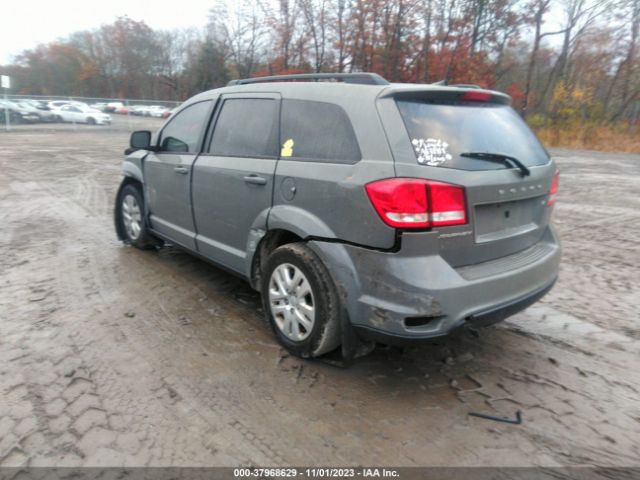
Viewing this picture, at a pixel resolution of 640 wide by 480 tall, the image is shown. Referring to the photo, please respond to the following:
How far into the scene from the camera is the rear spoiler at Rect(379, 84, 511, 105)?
272 centimetres

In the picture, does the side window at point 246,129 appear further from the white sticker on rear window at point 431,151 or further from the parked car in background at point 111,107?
the parked car in background at point 111,107

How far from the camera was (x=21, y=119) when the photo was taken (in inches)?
1099

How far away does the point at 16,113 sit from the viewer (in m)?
27.5

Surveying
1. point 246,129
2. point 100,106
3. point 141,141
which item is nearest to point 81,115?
point 100,106

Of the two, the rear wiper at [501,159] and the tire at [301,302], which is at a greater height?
the rear wiper at [501,159]

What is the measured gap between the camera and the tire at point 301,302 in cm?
280

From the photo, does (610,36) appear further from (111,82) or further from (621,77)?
(111,82)

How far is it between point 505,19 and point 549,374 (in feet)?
116

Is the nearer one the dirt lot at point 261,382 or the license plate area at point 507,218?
the dirt lot at point 261,382

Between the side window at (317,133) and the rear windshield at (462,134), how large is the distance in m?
0.36

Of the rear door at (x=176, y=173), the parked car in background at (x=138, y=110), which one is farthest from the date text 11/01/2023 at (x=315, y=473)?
the parked car in background at (x=138, y=110)

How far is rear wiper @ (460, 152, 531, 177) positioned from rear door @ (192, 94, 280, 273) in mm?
1329

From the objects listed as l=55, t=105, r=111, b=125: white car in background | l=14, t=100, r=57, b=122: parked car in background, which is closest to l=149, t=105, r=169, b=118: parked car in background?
l=55, t=105, r=111, b=125: white car in background

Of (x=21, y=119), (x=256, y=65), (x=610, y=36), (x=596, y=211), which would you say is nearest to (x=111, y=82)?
(x=256, y=65)
